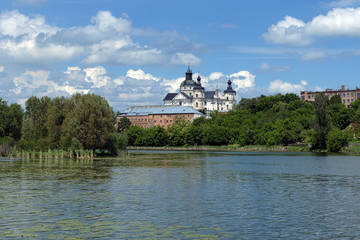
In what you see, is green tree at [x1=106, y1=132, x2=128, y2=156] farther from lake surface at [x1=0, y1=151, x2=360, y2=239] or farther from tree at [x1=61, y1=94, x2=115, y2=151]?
lake surface at [x1=0, y1=151, x2=360, y2=239]

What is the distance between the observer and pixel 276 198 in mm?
31453

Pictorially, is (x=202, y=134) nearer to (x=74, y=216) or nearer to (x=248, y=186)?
(x=248, y=186)

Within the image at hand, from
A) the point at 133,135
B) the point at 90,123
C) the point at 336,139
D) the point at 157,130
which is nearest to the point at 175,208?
the point at 90,123

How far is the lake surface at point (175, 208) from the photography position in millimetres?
20834

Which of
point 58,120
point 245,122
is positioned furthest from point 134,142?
point 58,120

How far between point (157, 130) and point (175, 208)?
13950cm

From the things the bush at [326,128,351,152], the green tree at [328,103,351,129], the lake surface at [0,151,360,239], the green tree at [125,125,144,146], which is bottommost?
the lake surface at [0,151,360,239]

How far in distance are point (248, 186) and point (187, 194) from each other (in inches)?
296

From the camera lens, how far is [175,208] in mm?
26953

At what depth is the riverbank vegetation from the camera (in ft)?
250

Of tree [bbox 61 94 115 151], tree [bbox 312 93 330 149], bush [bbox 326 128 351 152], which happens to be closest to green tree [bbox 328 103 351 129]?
tree [bbox 312 93 330 149]

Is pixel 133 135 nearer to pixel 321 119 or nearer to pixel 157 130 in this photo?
pixel 157 130

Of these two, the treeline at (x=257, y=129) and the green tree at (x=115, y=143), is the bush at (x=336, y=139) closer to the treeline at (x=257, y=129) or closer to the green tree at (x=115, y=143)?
the treeline at (x=257, y=129)

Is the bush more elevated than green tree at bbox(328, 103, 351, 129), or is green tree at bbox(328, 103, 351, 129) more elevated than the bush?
green tree at bbox(328, 103, 351, 129)
